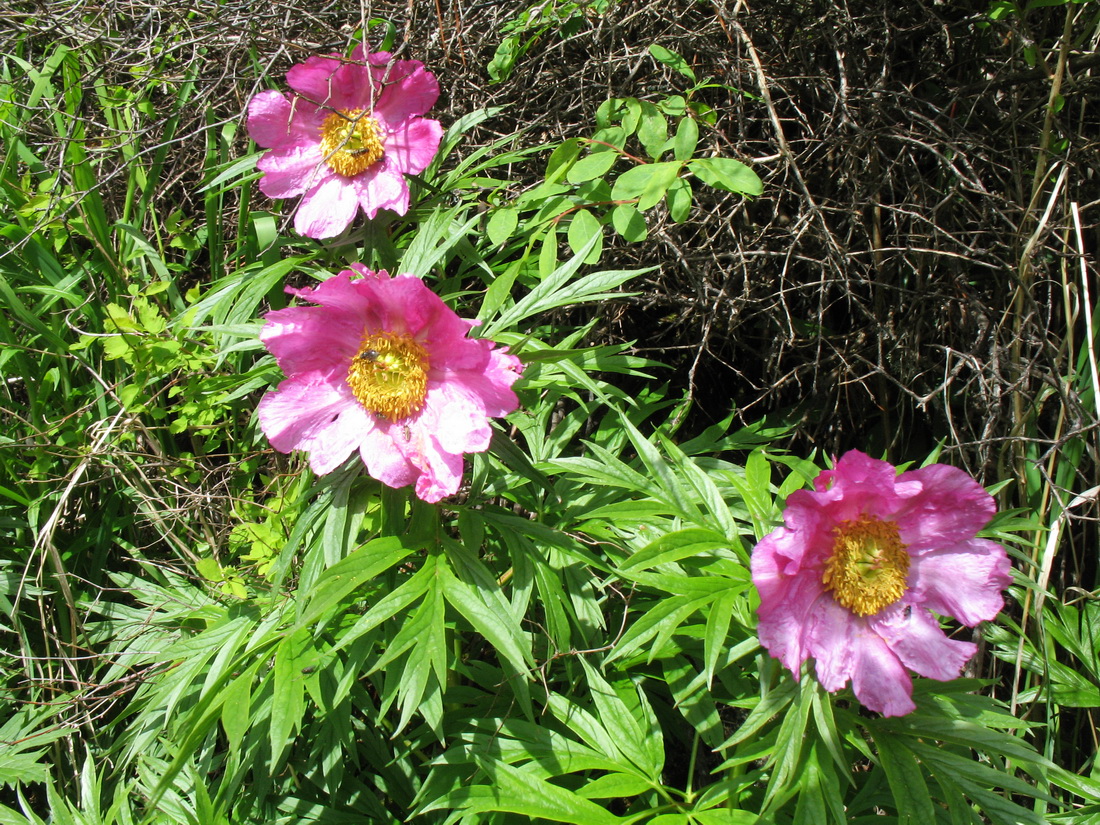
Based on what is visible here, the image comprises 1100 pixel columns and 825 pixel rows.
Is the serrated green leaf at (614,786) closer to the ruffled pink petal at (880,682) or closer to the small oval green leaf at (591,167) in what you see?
the ruffled pink petal at (880,682)

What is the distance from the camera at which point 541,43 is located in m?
1.98

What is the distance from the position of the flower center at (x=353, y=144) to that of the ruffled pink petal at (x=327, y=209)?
3 cm

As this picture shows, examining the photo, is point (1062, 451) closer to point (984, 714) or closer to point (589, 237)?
point (984, 714)

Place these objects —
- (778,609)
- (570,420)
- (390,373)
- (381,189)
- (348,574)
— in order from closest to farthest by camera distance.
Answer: (778,609) → (348,574) → (390,373) → (381,189) → (570,420)

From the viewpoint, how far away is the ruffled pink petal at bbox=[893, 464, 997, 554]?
1127mm

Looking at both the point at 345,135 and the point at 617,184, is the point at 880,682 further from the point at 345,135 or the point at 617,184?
the point at 345,135

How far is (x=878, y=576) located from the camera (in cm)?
116

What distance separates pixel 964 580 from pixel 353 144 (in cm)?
116

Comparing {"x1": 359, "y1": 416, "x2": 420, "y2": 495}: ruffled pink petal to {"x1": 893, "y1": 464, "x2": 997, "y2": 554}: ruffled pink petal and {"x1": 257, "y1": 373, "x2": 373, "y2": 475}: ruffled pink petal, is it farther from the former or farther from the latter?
{"x1": 893, "y1": 464, "x2": 997, "y2": 554}: ruffled pink petal

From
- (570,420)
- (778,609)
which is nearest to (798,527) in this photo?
(778,609)

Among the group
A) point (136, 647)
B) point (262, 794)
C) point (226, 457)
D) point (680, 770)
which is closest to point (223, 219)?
point (226, 457)

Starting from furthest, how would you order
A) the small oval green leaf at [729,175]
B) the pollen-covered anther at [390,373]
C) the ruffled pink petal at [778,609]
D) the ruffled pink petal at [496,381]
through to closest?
the small oval green leaf at [729,175] → the pollen-covered anther at [390,373] → the ruffled pink petal at [496,381] → the ruffled pink petal at [778,609]

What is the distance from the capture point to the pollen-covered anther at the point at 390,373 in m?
1.27

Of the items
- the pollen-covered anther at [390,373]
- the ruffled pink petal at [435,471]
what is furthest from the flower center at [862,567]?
the pollen-covered anther at [390,373]
